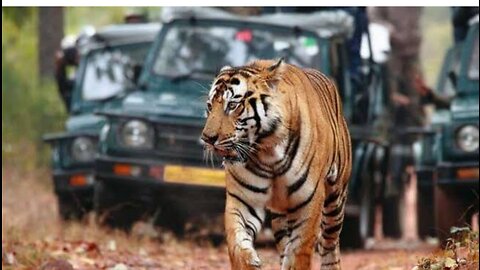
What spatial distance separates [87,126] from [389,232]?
207 cm

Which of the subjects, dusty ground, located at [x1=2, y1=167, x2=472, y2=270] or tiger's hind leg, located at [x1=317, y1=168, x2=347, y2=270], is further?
dusty ground, located at [x1=2, y1=167, x2=472, y2=270]

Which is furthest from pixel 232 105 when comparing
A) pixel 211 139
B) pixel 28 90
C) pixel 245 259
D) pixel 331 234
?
pixel 28 90

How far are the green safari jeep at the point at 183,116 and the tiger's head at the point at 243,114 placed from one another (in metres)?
2.25

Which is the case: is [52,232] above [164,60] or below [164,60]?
below

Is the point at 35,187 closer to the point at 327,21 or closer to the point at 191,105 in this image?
the point at 191,105

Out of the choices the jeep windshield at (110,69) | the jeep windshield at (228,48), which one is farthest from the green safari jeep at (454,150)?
the jeep windshield at (110,69)

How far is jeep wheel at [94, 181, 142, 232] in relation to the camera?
788 centimetres

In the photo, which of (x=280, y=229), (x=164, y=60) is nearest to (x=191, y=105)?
(x=164, y=60)

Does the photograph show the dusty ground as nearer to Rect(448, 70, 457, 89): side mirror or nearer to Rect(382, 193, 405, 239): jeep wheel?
Rect(382, 193, 405, 239): jeep wheel

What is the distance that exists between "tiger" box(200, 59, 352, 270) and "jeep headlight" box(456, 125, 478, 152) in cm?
218

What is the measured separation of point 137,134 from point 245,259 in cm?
283

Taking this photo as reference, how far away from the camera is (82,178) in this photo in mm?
8219

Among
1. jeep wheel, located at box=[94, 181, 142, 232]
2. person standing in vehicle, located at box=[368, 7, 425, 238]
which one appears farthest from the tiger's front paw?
person standing in vehicle, located at box=[368, 7, 425, 238]
